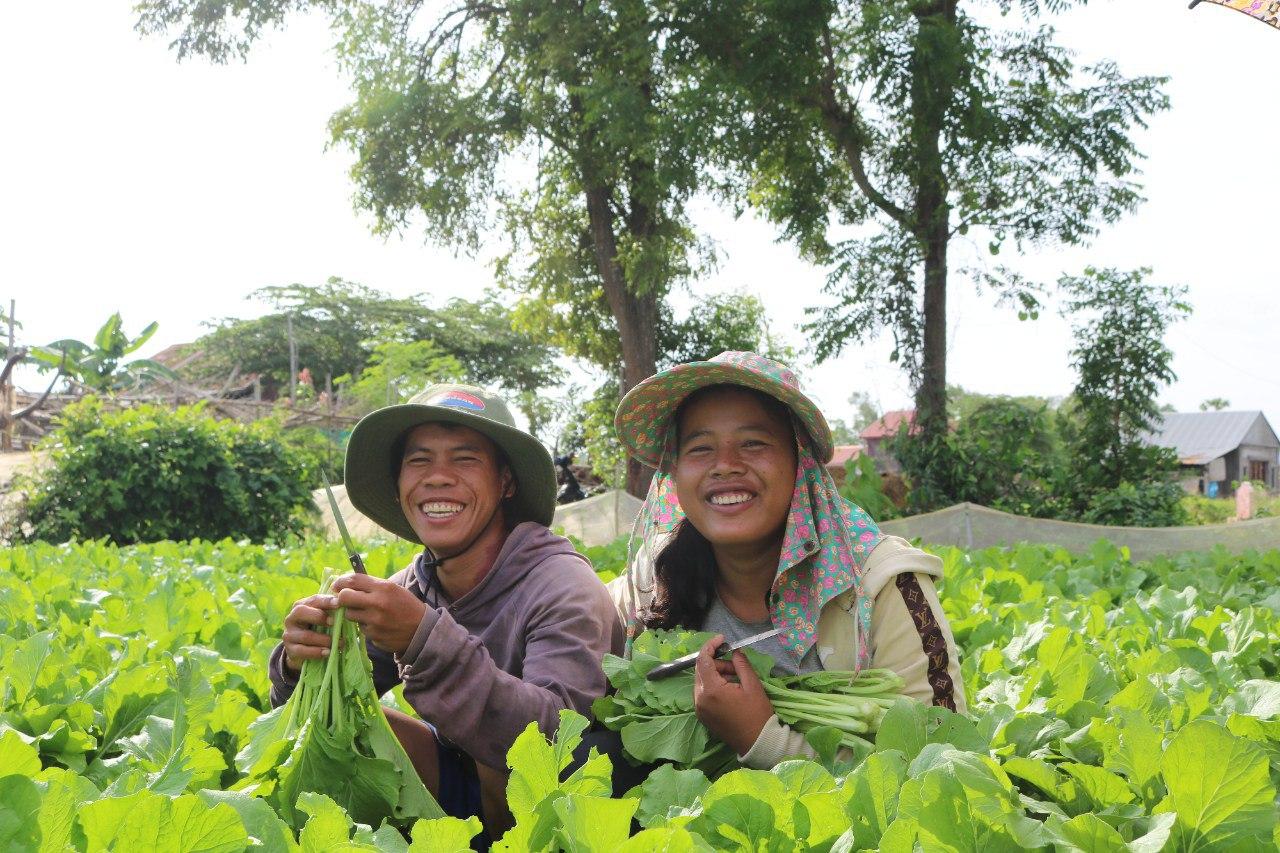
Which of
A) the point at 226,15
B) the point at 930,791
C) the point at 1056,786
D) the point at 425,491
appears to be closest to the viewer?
the point at 930,791

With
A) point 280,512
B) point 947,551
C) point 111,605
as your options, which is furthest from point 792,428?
point 280,512

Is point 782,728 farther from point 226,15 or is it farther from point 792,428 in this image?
point 226,15

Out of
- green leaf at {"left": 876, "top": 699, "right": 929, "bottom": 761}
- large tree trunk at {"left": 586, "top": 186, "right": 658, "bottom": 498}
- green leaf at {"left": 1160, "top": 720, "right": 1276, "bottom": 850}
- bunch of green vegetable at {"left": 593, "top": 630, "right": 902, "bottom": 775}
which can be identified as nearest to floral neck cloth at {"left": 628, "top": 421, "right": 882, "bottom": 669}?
bunch of green vegetable at {"left": 593, "top": 630, "right": 902, "bottom": 775}

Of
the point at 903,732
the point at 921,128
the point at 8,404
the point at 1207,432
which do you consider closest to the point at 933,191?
the point at 921,128

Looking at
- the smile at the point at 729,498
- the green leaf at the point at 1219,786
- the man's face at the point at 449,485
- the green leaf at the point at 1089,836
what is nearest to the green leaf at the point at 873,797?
the green leaf at the point at 1089,836

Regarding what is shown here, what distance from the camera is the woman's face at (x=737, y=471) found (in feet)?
7.25

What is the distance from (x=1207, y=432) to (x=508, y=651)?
177ft

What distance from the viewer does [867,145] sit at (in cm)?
1295

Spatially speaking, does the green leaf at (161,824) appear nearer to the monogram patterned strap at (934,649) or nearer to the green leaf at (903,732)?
the green leaf at (903,732)

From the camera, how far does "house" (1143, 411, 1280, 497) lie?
46.5 metres

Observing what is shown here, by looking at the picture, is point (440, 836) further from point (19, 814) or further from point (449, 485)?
point (449, 485)

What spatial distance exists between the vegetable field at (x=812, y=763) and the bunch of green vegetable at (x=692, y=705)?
0.09 metres

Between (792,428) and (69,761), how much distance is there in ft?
4.92

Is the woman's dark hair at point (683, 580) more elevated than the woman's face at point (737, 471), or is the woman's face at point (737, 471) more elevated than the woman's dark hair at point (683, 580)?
the woman's face at point (737, 471)
